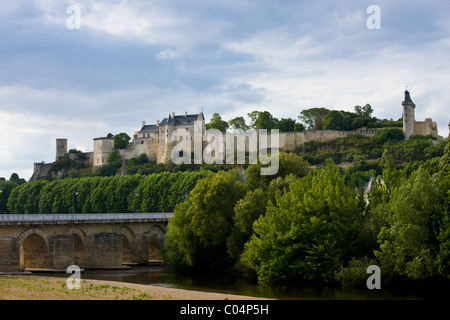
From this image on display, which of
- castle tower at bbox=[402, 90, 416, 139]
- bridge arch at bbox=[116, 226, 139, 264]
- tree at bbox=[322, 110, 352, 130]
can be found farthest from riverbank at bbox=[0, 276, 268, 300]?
tree at bbox=[322, 110, 352, 130]

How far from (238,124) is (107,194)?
47.5 metres

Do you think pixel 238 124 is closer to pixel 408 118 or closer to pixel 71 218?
pixel 408 118

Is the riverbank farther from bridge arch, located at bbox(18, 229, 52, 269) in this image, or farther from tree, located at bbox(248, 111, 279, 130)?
tree, located at bbox(248, 111, 279, 130)

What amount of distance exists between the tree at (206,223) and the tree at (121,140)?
9419 cm

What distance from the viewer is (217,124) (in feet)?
461

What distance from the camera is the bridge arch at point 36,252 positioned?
56.4 m

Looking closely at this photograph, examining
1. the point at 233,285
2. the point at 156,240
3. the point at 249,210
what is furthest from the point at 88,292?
the point at 156,240

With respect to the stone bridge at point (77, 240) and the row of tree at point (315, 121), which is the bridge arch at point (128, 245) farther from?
the row of tree at point (315, 121)

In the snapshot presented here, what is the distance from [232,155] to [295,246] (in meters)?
77.7

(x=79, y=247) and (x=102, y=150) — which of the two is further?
(x=102, y=150)

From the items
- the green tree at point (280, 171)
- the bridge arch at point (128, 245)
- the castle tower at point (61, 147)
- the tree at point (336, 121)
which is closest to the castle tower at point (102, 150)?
the castle tower at point (61, 147)

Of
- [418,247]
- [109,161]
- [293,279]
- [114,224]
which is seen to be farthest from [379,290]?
[109,161]

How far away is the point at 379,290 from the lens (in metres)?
41.3

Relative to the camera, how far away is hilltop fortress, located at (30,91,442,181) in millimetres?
121750
